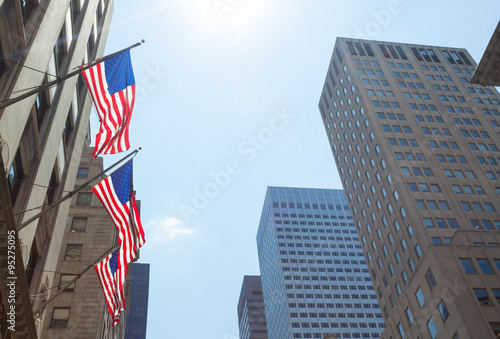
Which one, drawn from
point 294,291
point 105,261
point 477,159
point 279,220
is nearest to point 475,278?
point 477,159

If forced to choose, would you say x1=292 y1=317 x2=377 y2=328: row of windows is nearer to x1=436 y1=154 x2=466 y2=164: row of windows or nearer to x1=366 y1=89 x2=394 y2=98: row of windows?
x1=366 y1=89 x2=394 y2=98: row of windows

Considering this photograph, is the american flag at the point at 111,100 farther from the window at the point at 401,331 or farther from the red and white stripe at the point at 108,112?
the window at the point at 401,331

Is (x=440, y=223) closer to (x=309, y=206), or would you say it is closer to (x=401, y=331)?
(x=401, y=331)

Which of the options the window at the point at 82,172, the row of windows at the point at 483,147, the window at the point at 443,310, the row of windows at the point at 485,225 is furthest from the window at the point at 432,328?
the window at the point at 82,172

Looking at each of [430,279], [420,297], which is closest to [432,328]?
[420,297]

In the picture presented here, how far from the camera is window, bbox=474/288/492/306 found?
139 ft

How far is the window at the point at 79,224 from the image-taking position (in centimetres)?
4291

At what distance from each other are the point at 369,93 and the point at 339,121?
1095cm

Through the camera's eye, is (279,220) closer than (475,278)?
No

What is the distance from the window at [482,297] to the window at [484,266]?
2.73 m

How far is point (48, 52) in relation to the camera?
1886 centimetres

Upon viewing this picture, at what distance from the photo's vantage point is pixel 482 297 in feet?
140

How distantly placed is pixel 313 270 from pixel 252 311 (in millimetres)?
34228

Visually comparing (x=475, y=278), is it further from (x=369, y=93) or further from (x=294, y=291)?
(x=294, y=291)
